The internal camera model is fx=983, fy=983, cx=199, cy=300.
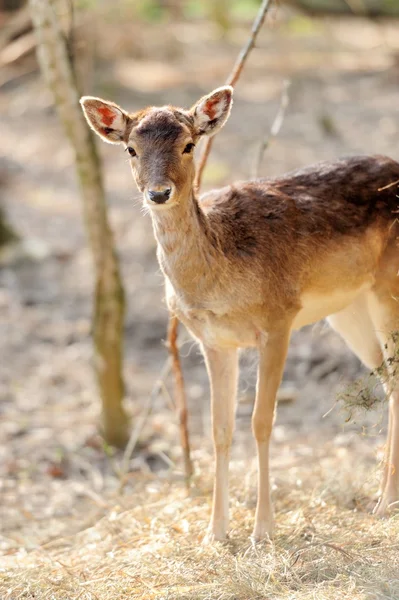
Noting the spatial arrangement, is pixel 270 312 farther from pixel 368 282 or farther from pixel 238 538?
pixel 238 538

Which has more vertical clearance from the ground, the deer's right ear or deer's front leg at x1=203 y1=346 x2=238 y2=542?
the deer's right ear

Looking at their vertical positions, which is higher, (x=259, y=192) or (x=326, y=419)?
(x=259, y=192)

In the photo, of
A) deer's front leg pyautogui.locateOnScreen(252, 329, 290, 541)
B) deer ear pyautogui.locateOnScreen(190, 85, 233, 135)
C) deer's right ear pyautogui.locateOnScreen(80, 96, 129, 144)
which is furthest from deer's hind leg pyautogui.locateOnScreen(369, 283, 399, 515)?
deer's right ear pyautogui.locateOnScreen(80, 96, 129, 144)

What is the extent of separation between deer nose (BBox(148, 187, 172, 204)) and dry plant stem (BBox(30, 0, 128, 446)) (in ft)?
11.0

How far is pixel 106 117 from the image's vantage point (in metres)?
6.34

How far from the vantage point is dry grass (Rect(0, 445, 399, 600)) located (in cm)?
561

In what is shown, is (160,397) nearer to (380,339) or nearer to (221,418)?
(221,418)

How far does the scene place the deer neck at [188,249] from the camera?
6.26 meters

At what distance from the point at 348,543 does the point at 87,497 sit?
11.6 feet

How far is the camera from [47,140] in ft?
61.3

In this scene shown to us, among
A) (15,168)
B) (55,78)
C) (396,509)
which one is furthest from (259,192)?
(15,168)

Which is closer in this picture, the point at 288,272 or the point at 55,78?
the point at 288,272

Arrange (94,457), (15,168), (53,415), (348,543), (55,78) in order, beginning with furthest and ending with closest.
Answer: (15,168) < (53,415) < (94,457) < (55,78) < (348,543)

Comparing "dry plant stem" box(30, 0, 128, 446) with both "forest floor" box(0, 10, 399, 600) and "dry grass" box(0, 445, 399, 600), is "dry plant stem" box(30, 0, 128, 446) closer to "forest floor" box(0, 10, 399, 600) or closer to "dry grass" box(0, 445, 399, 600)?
"forest floor" box(0, 10, 399, 600)
